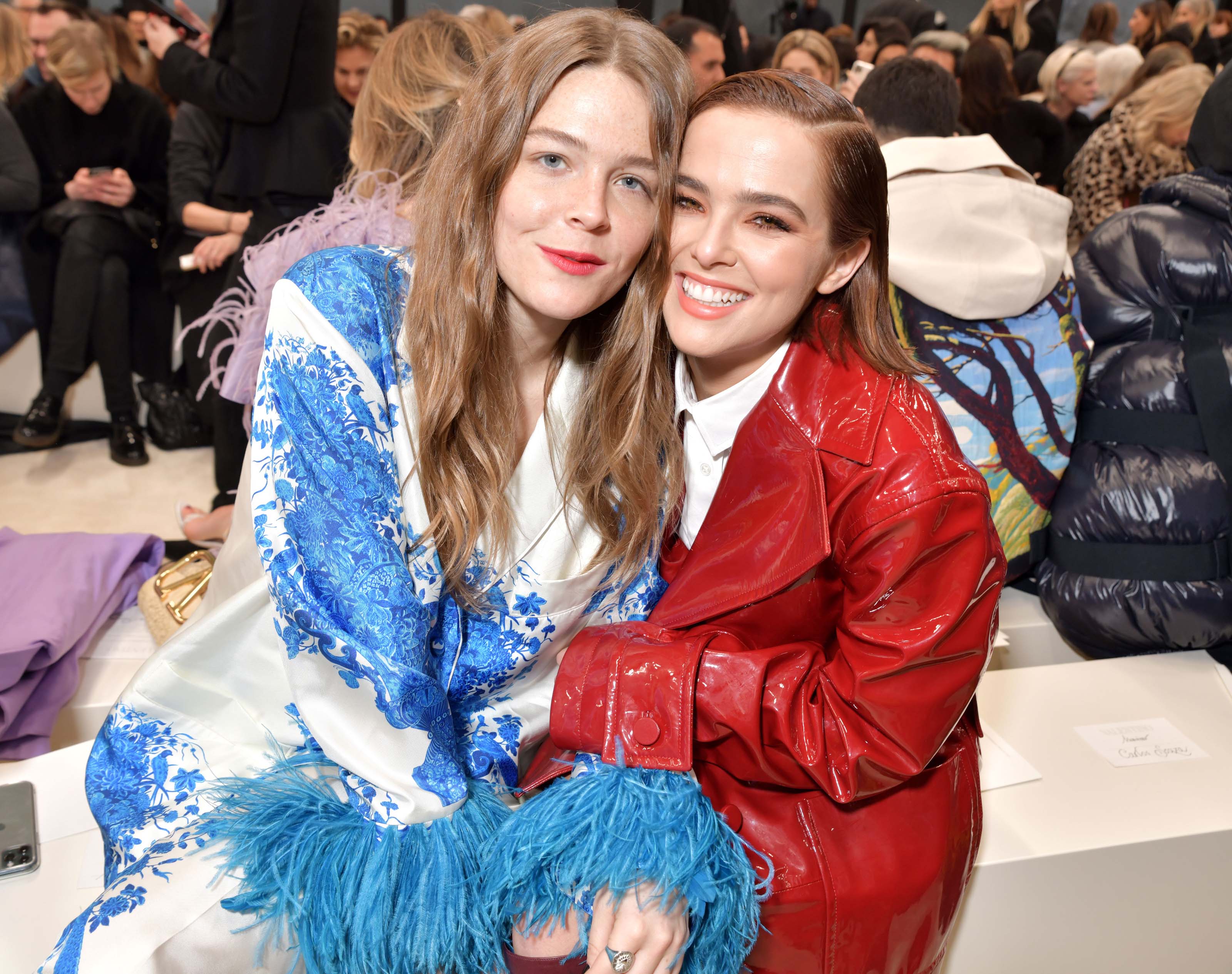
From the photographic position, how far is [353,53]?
3893 millimetres

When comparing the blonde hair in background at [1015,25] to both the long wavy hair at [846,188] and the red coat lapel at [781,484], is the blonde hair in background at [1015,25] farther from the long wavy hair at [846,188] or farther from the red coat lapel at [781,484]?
the red coat lapel at [781,484]

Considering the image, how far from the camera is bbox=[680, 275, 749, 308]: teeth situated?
51.9 inches

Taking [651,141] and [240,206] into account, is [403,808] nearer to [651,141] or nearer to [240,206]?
[651,141]

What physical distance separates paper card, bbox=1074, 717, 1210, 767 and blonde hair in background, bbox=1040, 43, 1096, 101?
441cm

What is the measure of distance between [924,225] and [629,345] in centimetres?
94

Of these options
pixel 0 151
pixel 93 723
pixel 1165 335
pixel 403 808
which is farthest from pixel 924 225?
pixel 0 151

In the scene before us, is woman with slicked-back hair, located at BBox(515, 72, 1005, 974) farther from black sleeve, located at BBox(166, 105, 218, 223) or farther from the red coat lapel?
black sleeve, located at BBox(166, 105, 218, 223)

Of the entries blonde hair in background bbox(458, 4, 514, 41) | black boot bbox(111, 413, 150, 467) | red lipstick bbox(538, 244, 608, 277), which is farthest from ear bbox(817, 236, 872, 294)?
black boot bbox(111, 413, 150, 467)

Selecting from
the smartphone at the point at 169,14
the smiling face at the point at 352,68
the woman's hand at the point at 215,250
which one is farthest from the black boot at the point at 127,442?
the smiling face at the point at 352,68

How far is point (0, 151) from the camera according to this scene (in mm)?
3695

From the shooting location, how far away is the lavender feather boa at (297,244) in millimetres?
2107

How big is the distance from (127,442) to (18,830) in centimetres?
269

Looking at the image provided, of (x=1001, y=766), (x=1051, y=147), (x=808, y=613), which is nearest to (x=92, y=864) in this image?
(x=808, y=613)

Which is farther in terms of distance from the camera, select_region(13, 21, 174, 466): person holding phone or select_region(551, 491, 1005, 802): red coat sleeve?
select_region(13, 21, 174, 466): person holding phone
